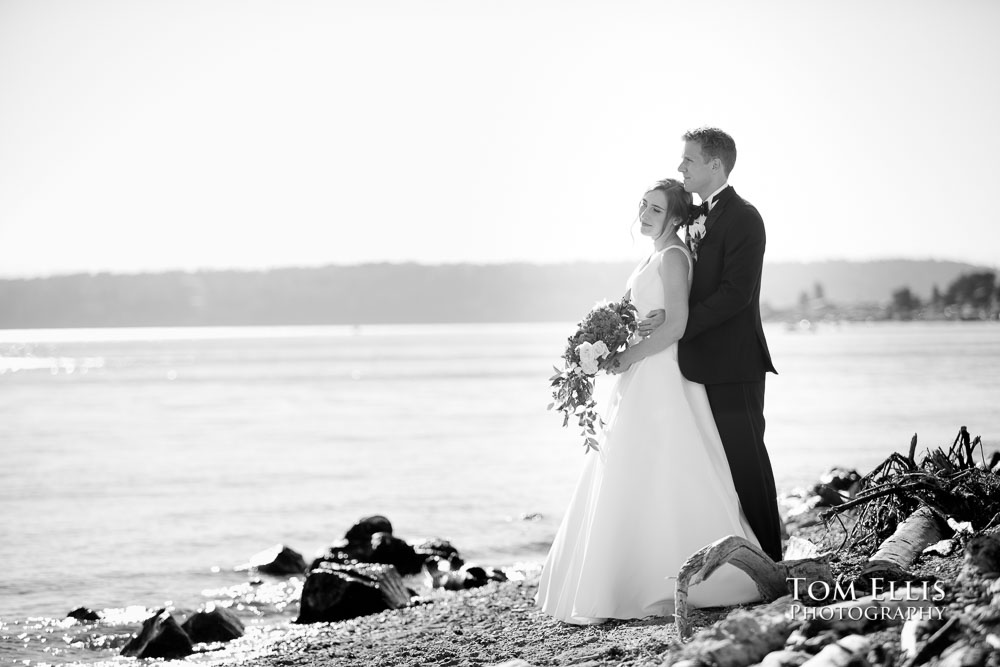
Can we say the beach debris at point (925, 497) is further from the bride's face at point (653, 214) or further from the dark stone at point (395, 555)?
the dark stone at point (395, 555)

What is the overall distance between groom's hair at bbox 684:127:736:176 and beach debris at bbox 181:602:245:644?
6122mm

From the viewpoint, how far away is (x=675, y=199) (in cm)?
662

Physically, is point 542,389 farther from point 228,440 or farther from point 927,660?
point 927,660

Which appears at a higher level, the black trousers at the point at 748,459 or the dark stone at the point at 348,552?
the black trousers at the point at 748,459

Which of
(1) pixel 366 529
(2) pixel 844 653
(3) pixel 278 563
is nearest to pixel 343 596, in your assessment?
(3) pixel 278 563

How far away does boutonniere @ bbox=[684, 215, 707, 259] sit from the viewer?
661 cm

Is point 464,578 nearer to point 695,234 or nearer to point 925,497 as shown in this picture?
point 925,497

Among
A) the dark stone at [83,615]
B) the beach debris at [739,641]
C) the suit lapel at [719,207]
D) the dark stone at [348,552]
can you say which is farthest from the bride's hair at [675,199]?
the dark stone at [83,615]

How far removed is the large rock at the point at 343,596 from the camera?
9812 mm

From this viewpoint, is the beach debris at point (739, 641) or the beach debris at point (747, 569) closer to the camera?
the beach debris at point (739, 641)

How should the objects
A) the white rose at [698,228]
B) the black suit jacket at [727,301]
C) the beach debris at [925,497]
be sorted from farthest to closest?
the beach debris at [925,497], the white rose at [698,228], the black suit jacket at [727,301]

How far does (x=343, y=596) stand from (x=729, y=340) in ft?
16.5

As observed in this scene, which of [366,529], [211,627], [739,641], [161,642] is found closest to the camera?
[739,641]

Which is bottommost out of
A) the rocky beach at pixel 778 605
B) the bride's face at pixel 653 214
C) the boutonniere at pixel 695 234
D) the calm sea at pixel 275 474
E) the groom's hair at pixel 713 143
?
the calm sea at pixel 275 474
